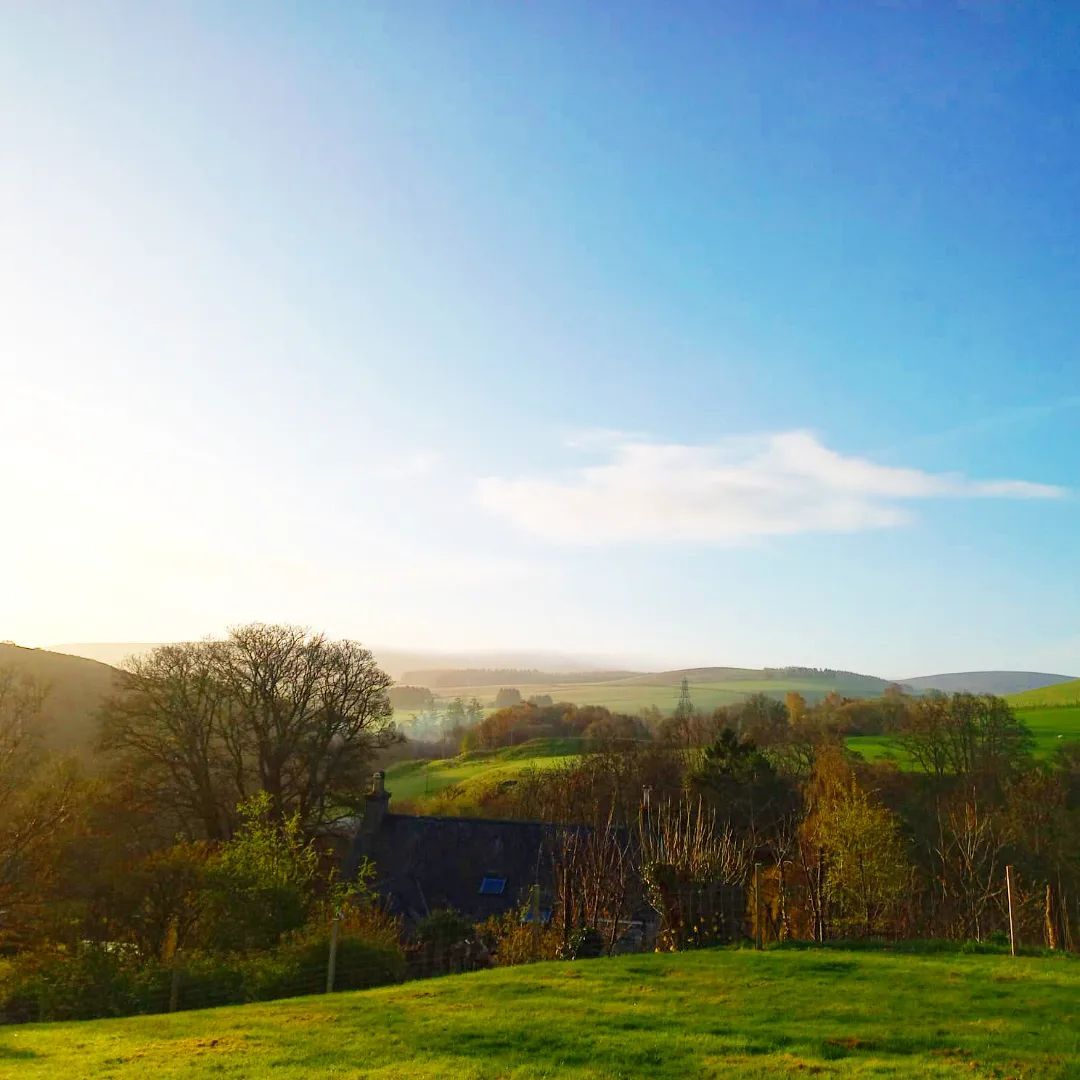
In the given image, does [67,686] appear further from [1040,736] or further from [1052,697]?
[1052,697]

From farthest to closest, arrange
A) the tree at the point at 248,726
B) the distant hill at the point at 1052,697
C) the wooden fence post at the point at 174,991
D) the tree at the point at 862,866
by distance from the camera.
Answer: the distant hill at the point at 1052,697 → the tree at the point at 248,726 → the tree at the point at 862,866 → the wooden fence post at the point at 174,991

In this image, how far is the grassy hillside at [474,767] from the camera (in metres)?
74.6

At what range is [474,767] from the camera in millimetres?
85375

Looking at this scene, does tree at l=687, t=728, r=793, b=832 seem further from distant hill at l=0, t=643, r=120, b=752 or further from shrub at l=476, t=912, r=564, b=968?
distant hill at l=0, t=643, r=120, b=752

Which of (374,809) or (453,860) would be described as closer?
(453,860)

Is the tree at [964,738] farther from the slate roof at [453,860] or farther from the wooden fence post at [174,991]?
the wooden fence post at [174,991]

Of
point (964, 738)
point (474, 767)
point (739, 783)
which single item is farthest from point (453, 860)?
point (474, 767)

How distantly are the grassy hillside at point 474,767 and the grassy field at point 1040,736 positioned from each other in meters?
24.6

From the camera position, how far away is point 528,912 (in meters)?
31.9

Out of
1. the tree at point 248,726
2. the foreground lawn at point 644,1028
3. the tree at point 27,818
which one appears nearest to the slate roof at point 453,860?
the tree at point 248,726

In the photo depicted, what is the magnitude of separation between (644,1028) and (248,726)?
34543mm

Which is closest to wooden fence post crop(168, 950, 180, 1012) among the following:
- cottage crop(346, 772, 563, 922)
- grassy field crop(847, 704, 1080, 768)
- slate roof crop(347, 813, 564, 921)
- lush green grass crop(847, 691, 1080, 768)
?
cottage crop(346, 772, 563, 922)

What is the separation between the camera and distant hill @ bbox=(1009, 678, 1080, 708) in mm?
100312

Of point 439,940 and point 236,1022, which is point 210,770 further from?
point 236,1022
